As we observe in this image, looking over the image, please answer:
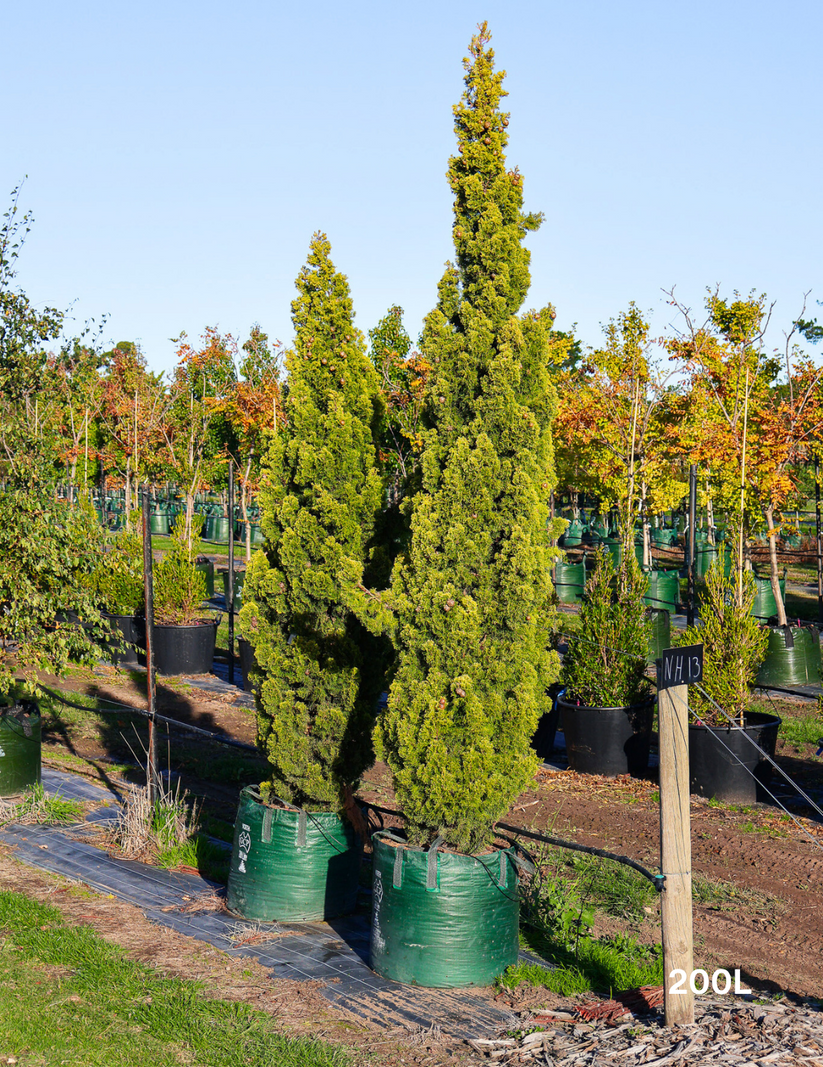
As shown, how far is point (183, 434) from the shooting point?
1065 inches

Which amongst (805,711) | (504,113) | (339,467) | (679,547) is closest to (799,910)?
(339,467)

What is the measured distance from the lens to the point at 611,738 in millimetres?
9414

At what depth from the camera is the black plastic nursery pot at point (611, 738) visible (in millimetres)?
9430

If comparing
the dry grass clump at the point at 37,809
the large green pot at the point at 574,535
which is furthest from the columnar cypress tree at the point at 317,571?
the large green pot at the point at 574,535

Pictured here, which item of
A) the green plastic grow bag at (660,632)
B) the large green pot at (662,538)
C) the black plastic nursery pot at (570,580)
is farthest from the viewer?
the large green pot at (662,538)

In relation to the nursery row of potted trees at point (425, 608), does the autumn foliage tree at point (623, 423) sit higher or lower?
higher

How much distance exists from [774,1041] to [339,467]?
3.62 metres

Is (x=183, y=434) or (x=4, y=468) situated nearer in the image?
(x=4, y=468)

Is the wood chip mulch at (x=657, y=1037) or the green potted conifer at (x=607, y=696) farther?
the green potted conifer at (x=607, y=696)

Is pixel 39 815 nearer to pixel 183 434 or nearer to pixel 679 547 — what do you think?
pixel 183 434

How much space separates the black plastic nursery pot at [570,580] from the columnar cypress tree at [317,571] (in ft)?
49.7

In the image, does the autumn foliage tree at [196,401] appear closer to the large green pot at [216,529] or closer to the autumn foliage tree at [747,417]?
the large green pot at [216,529]

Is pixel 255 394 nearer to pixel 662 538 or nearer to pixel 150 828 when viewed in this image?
pixel 662 538

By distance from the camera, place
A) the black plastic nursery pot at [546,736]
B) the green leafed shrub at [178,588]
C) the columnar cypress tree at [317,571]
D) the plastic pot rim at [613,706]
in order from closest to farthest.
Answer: the columnar cypress tree at [317,571], the plastic pot rim at [613,706], the black plastic nursery pot at [546,736], the green leafed shrub at [178,588]
